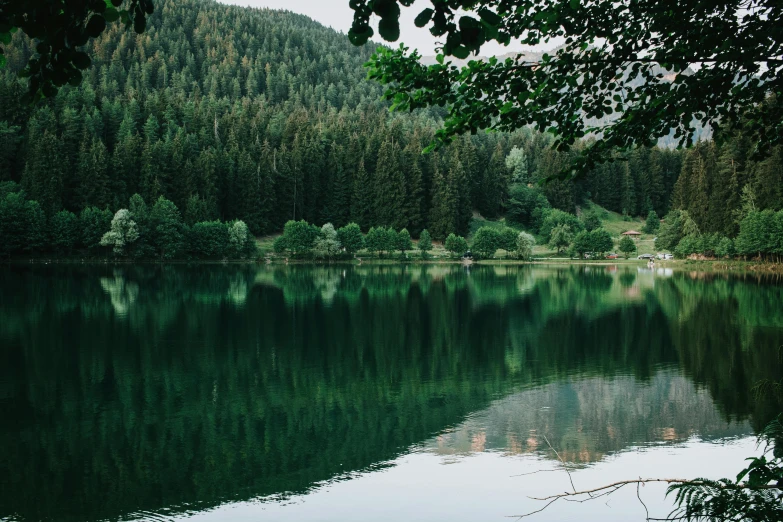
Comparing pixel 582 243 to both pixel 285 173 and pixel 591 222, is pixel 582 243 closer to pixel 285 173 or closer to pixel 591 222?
pixel 591 222

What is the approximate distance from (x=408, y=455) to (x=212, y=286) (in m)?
49.1

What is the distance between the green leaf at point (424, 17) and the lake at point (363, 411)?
9.75 m

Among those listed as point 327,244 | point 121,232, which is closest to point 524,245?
point 327,244

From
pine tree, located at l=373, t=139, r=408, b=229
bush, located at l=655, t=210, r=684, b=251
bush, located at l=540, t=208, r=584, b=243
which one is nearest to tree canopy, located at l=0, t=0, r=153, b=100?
bush, located at l=655, t=210, r=684, b=251

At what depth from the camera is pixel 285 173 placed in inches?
5492

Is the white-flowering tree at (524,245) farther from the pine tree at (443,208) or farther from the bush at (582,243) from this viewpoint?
the pine tree at (443,208)

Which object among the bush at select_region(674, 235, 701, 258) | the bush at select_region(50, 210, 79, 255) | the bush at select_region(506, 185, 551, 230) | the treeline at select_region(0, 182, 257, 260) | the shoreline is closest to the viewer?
the shoreline

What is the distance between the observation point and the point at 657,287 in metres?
64.0

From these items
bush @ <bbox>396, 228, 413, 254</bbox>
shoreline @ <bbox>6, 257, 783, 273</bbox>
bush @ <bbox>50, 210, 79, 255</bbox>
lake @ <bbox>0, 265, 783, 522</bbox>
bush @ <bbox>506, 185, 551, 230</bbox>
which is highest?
bush @ <bbox>506, 185, 551, 230</bbox>

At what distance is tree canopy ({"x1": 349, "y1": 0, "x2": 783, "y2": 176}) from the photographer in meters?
8.02

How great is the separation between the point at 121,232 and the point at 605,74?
101m

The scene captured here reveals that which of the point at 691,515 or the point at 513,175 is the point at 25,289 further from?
the point at 513,175

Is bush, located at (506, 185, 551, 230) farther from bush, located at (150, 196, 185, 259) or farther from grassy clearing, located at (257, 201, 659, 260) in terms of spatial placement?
bush, located at (150, 196, 185, 259)

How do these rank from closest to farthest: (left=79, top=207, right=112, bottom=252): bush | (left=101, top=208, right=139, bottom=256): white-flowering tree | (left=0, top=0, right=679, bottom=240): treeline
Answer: (left=101, top=208, right=139, bottom=256): white-flowering tree, (left=79, top=207, right=112, bottom=252): bush, (left=0, top=0, right=679, bottom=240): treeline
